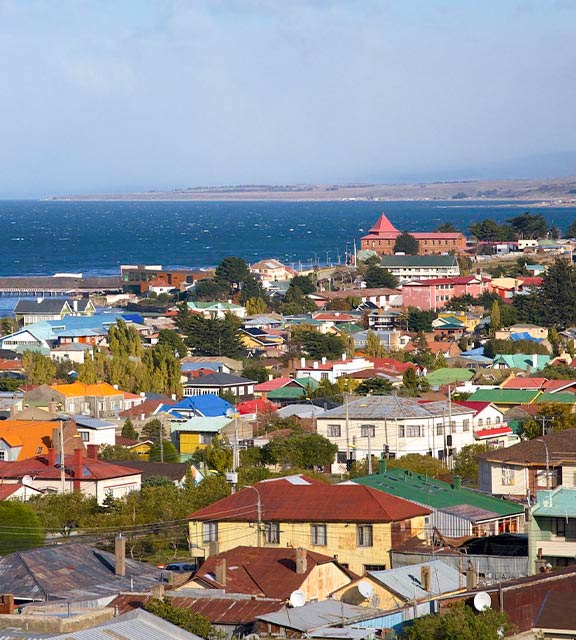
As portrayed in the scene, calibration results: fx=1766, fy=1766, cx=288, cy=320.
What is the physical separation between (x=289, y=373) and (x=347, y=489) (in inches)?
1128

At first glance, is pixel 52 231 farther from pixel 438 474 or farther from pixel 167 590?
pixel 167 590

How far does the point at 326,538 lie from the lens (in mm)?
23578

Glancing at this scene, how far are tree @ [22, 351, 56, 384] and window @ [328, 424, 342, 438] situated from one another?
14521 millimetres

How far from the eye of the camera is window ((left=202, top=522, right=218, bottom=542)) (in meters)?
24.3

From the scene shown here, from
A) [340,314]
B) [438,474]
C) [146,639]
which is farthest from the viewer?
[340,314]

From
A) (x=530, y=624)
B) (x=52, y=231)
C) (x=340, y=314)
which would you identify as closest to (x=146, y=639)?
(x=530, y=624)

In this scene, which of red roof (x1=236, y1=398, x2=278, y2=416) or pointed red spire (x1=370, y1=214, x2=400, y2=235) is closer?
red roof (x1=236, y1=398, x2=278, y2=416)

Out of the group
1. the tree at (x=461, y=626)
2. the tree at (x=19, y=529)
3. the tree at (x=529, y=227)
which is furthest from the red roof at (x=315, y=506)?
the tree at (x=529, y=227)

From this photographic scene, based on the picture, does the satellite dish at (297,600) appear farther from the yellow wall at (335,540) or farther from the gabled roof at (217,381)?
the gabled roof at (217,381)

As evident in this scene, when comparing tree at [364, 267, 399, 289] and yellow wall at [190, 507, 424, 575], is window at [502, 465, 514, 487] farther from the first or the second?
tree at [364, 267, 399, 289]

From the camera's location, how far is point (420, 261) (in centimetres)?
9144

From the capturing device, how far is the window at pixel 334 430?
125ft

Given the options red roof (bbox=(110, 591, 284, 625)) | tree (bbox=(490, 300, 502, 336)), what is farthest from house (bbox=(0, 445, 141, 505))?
tree (bbox=(490, 300, 502, 336))

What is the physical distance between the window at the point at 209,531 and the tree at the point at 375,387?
66.6ft
